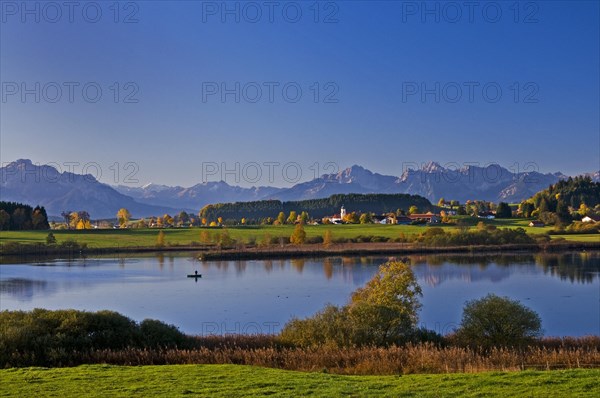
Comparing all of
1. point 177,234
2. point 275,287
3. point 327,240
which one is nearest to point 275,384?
point 275,287

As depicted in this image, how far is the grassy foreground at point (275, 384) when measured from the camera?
1041 centimetres

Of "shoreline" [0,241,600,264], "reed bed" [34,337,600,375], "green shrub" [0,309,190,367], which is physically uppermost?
"green shrub" [0,309,190,367]

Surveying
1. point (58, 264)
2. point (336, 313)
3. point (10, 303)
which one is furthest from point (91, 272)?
point (336, 313)

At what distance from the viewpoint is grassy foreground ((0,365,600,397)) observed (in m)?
10.4

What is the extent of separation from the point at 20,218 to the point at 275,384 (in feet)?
358

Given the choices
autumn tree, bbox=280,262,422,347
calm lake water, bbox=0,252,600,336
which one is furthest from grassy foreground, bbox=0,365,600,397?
calm lake water, bbox=0,252,600,336

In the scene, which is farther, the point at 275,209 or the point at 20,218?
the point at 275,209

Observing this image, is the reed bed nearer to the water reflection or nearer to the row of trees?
the water reflection

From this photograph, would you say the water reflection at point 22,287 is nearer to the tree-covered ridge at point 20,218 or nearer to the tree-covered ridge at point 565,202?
the tree-covered ridge at point 20,218

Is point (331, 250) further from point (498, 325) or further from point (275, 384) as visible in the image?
point (275, 384)

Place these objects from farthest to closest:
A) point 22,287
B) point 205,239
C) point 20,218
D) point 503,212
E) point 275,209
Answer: point 275,209 < point 503,212 < point 20,218 < point 205,239 < point 22,287

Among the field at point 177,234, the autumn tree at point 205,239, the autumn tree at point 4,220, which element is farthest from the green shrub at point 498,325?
the autumn tree at point 4,220

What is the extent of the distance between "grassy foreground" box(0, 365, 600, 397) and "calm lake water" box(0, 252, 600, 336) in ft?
53.6

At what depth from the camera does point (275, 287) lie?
156ft
